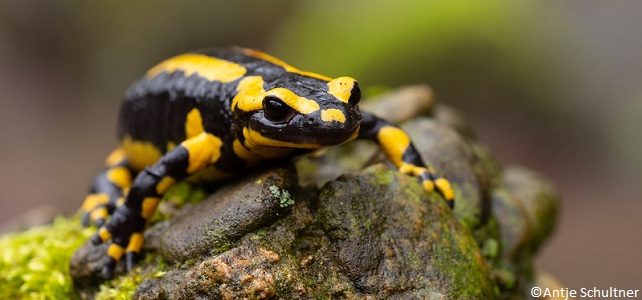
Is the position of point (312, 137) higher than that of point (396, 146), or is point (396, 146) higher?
point (312, 137)

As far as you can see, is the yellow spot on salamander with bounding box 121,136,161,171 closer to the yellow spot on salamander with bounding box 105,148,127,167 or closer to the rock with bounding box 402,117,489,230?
the yellow spot on salamander with bounding box 105,148,127,167

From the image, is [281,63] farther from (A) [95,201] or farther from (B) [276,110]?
(A) [95,201]

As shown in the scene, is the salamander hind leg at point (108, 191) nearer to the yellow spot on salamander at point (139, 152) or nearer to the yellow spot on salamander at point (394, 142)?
the yellow spot on salamander at point (139, 152)

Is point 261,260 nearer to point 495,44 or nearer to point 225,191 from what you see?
point 225,191

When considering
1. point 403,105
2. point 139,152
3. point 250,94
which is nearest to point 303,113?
point 250,94

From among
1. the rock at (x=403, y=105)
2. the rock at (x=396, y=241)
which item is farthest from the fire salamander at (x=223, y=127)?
the rock at (x=403, y=105)

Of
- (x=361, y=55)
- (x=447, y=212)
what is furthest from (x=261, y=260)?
(x=361, y=55)

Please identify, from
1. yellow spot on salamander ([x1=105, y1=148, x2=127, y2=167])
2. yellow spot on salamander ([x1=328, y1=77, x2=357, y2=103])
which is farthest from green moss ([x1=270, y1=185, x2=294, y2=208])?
yellow spot on salamander ([x1=105, y1=148, x2=127, y2=167])
